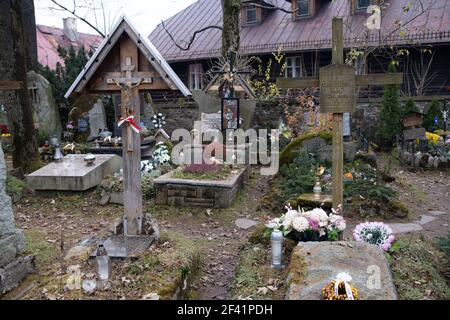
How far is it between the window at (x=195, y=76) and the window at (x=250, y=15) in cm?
332

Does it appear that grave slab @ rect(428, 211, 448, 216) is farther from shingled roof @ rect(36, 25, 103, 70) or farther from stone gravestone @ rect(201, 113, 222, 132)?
shingled roof @ rect(36, 25, 103, 70)

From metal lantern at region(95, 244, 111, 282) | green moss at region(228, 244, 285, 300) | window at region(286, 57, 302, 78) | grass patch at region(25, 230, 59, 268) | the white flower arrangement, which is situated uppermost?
window at region(286, 57, 302, 78)

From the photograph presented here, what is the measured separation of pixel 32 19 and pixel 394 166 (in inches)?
662

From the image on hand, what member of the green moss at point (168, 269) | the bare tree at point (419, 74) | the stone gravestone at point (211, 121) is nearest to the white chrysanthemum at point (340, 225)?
the green moss at point (168, 269)

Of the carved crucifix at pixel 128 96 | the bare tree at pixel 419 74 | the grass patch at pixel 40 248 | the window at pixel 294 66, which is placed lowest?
the grass patch at pixel 40 248

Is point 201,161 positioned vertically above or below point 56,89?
below

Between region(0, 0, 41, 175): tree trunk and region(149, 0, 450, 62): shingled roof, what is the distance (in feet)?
36.4

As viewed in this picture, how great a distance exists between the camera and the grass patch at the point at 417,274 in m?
3.79

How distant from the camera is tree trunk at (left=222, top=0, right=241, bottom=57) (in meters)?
13.6

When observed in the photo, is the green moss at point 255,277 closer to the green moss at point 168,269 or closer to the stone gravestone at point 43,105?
the green moss at point 168,269

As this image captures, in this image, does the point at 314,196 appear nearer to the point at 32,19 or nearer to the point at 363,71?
the point at 363,71

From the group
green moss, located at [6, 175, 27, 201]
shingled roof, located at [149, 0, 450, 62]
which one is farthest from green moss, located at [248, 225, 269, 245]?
shingled roof, located at [149, 0, 450, 62]

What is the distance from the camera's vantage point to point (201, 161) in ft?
28.5

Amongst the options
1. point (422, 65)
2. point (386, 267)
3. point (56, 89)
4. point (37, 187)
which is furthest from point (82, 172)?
point (422, 65)
